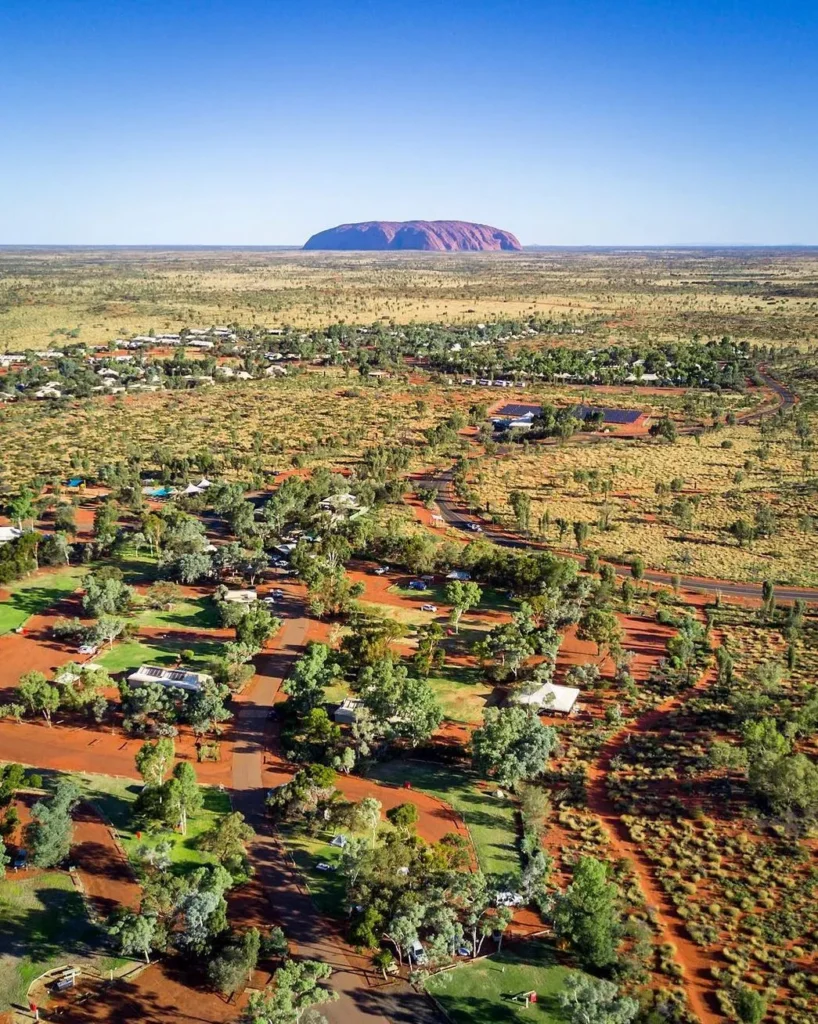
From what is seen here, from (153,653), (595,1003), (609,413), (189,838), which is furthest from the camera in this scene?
(609,413)

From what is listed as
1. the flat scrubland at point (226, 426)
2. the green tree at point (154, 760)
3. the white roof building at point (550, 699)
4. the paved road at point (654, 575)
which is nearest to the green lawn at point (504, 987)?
the white roof building at point (550, 699)

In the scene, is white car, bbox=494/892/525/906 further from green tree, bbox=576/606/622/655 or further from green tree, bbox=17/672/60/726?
green tree, bbox=17/672/60/726

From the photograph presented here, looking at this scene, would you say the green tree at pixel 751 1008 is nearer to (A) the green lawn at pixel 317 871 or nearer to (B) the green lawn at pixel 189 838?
(A) the green lawn at pixel 317 871

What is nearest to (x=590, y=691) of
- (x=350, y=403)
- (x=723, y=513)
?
(x=723, y=513)

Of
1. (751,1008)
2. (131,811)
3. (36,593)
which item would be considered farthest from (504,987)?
(36,593)

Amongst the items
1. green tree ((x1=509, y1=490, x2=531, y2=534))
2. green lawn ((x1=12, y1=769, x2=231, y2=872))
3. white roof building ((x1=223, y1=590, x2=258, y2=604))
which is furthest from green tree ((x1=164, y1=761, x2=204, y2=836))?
green tree ((x1=509, y1=490, x2=531, y2=534))

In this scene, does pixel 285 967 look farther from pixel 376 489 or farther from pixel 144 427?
pixel 144 427

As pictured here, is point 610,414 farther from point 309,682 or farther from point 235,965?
point 235,965
